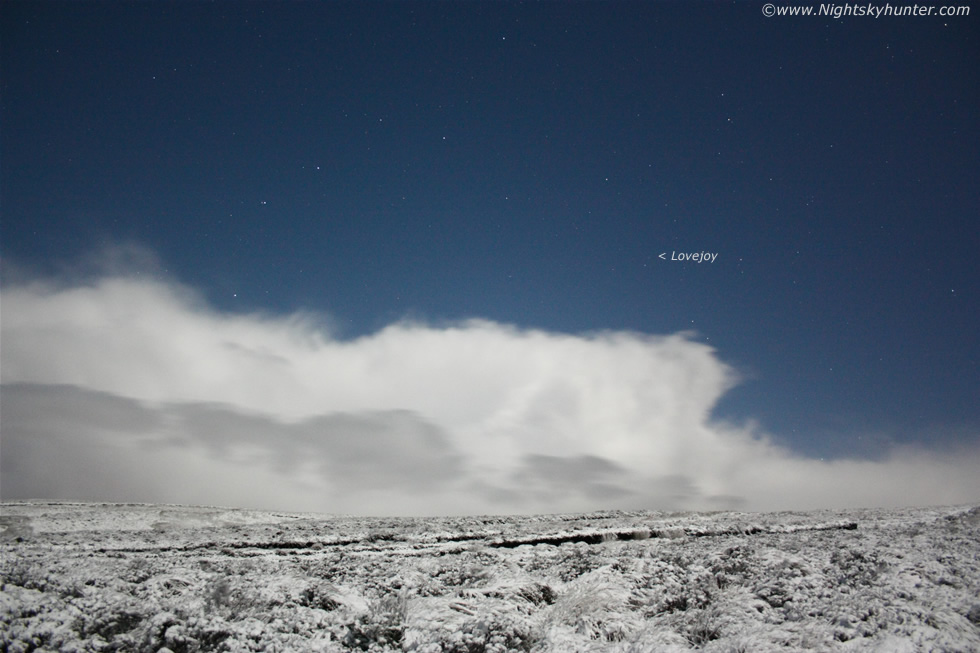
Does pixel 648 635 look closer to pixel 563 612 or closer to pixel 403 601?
pixel 563 612

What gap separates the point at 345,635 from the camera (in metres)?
7.49

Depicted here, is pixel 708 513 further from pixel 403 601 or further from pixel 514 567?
pixel 403 601

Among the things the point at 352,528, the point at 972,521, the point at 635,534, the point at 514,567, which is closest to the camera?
the point at 514,567

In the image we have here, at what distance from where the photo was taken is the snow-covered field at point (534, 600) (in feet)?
22.4

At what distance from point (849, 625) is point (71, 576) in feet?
42.6

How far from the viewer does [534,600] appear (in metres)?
9.05

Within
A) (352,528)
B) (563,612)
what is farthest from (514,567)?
(352,528)

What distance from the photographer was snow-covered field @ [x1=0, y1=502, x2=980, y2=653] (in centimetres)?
682

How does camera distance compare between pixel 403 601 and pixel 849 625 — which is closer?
pixel 849 625

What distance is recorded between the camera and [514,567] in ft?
36.8

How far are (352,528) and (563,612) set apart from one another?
55.8 ft

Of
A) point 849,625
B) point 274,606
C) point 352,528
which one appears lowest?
point 352,528

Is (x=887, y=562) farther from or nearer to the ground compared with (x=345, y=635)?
farther from the ground

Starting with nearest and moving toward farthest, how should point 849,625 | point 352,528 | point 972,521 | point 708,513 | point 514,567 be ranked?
point 849,625, point 514,567, point 972,521, point 352,528, point 708,513
